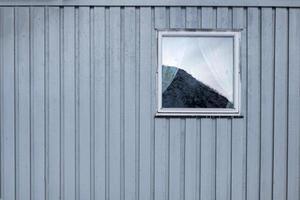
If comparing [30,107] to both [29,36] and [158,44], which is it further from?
[158,44]

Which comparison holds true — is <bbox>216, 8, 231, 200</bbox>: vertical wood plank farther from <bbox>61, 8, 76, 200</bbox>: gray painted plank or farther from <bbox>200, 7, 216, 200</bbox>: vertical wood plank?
<bbox>61, 8, 76, 200</bbox>: gray painted plank

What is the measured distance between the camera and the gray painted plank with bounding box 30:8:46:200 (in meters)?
4.58

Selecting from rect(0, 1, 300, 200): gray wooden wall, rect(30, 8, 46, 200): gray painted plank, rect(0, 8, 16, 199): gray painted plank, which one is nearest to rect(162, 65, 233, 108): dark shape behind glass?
rect(0, 1, 300, 200): gray wooden wall

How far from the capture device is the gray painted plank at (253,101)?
15.1 ft

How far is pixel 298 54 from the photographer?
15.1ft

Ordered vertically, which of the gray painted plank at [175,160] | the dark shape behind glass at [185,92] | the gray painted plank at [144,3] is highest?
the gray painted plank at [144,3]

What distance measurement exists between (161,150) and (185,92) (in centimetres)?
58

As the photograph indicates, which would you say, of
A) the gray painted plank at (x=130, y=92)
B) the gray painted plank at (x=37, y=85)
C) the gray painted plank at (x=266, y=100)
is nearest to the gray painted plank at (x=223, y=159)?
the gray painted plank at (x=266, y=100)

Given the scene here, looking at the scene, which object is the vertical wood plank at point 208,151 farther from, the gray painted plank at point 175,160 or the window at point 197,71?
the gray painted plank at point 175,160

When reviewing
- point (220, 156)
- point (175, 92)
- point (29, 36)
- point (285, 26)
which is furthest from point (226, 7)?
point (29, 36)

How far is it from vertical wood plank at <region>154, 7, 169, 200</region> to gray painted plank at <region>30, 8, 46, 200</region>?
1043 millimetres

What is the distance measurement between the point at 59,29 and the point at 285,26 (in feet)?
6.81

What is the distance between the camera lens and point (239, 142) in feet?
15.1

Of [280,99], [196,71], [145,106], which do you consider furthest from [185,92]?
[280,99]
